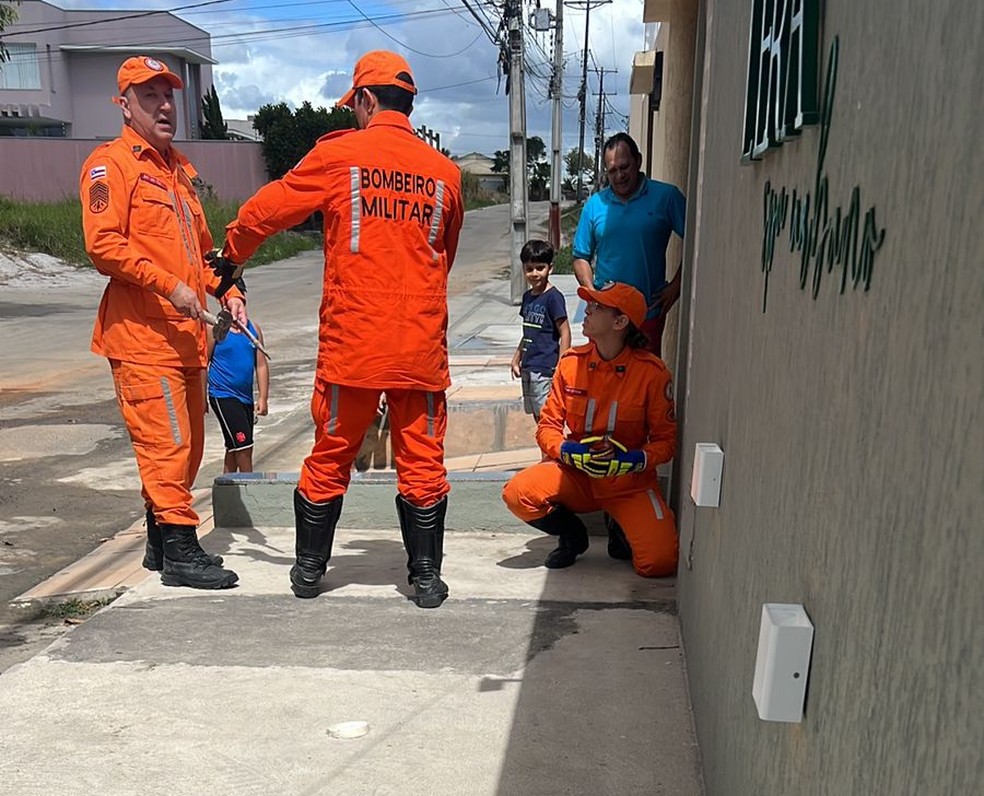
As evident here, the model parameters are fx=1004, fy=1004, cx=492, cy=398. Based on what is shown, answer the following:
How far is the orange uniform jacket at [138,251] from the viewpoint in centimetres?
393

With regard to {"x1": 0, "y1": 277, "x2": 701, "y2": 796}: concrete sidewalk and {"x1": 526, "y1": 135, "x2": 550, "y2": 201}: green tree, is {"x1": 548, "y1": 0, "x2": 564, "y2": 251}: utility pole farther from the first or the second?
{"x1": 526, "y1": 135, "x2": 550, "y2": 201}: green tree

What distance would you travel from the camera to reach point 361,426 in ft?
12.9

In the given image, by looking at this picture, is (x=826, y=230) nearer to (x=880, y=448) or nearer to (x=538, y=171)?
(x=880, y=448)

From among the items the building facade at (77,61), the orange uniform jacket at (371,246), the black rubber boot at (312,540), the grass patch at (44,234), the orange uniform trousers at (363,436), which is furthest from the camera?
the building facade at (77,61)

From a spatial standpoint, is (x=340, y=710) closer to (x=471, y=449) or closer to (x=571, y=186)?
(x=471, y=449)

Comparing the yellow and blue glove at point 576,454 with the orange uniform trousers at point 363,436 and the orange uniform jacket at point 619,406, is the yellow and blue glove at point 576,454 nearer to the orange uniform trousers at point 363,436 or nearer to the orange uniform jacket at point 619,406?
the orange uniform jacket at point 619,406

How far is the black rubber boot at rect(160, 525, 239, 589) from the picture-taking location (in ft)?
13.6

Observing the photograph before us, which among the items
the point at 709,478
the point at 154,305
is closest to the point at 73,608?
the point at 154,305

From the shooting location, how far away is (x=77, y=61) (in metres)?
51.2

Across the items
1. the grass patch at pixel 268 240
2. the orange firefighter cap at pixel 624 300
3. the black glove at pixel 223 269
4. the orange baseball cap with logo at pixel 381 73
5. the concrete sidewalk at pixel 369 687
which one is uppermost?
the orange baseball cap with logo at pixel 381 73

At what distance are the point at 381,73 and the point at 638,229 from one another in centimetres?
168

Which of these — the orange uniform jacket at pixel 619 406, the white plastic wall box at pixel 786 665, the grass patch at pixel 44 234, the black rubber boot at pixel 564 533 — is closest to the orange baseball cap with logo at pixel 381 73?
the orange uniform jacket at pixel 619 406

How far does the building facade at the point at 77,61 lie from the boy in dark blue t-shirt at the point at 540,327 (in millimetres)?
46707

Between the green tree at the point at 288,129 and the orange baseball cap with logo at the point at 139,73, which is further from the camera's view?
the green tree at the point at 288,129
